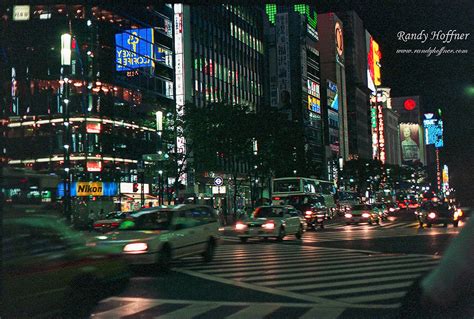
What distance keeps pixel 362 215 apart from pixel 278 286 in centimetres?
3087

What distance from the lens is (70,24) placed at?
167 ft

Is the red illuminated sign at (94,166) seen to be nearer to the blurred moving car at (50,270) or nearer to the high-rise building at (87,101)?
the high-rise building at (87,101)

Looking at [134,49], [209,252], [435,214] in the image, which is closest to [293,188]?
[435,214]

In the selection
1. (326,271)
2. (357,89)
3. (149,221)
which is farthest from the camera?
(357,89)

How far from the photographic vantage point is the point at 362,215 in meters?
41.1

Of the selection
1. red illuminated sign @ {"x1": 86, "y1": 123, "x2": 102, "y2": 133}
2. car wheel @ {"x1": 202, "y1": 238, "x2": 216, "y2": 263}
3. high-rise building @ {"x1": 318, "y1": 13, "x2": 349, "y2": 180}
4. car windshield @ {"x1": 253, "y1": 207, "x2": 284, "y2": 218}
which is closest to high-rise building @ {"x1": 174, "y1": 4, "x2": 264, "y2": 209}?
red illuminated sign @ {"x1": 86, "y1": 123, "x2": 102, "y2": 133}

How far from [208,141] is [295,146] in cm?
1197

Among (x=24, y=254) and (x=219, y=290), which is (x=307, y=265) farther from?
(x=24, y=254)

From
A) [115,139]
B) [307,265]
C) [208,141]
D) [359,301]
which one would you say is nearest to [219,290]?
[359,301]

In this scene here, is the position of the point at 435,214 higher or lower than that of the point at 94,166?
lower

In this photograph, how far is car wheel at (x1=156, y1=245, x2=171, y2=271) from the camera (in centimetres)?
1390

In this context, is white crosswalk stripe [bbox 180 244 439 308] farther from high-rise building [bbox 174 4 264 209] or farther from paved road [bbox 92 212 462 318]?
high-rise building [bbox 174 4 264 209]

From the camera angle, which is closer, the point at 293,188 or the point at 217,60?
the point at 293,188

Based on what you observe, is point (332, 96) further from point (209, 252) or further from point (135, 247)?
point (135, 247)
